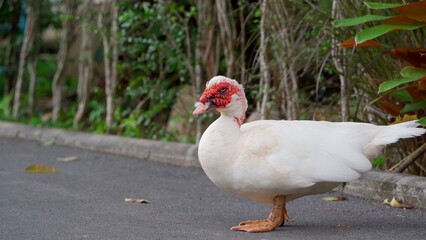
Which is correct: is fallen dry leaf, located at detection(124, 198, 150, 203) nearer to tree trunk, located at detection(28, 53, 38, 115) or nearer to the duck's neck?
the duck's neck

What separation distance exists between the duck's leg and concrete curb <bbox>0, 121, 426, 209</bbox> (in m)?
1.20

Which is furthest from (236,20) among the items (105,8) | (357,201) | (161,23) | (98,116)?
(357,201)

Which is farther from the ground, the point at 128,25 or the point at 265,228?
the point at 128,25

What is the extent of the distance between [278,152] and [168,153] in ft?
12.7

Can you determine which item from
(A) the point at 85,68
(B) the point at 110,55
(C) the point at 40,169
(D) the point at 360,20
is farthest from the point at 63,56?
(D) the point at 360,20

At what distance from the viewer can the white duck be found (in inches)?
205

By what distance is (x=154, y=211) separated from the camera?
6.17m

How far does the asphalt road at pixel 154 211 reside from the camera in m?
5.31

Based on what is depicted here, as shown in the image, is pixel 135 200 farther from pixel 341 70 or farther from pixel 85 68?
pixel 85 68

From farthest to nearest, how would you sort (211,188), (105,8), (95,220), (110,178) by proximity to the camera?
(105,8)
(110,178)
(211,188)
(95,220)

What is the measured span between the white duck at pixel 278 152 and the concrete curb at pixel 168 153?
3.20 ft

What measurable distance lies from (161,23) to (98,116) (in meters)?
2.19

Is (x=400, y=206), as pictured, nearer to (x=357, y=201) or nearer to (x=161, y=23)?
(x=357, y=201)

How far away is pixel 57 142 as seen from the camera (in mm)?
10812
